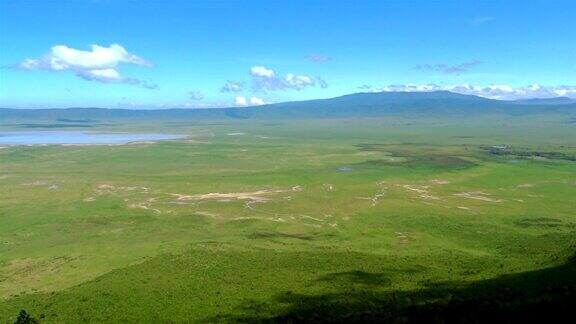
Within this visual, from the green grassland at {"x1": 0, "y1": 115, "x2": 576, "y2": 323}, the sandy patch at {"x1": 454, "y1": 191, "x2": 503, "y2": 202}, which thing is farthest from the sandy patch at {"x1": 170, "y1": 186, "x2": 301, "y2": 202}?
the sandy patch at {"x1": 454, "y1": 191, "x2": 503, "y2": 202}

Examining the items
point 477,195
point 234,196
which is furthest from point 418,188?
point 234,196

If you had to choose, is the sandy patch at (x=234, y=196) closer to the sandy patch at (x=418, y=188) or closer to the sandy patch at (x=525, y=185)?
the sandy patch at (x=418, y=188)

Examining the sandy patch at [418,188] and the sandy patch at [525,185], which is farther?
the sandy patch at [525,185]

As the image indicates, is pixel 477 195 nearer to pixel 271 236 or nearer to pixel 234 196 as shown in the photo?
pixel 234 196

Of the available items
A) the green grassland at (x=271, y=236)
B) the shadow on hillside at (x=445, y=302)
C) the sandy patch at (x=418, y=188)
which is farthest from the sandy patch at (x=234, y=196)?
the shadow on hillside at (x=445, y=302)

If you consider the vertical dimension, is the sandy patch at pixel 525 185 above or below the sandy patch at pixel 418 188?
above

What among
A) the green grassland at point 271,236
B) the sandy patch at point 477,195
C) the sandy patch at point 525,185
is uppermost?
the sandy patch at point 525,185
